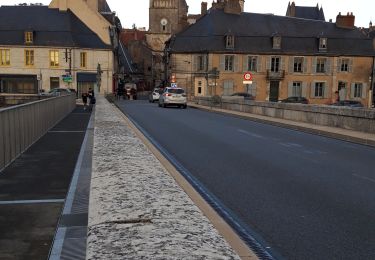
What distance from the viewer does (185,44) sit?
63.8 meters

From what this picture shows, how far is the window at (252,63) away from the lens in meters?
62.4

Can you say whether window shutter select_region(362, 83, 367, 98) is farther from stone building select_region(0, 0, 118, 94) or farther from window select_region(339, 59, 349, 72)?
stone building select_region(0, 0, 118, 94)

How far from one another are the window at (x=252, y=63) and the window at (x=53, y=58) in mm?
25179

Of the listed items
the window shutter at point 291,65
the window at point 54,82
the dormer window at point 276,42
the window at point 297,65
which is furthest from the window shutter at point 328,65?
the window at point 54,82

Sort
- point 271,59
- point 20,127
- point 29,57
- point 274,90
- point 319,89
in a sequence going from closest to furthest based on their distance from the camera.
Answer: point 20,127 < point 29,57 < point 271,59 < point 274,90 < point 319,89

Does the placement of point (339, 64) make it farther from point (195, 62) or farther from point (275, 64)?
point (195, 62)

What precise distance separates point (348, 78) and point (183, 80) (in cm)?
2261

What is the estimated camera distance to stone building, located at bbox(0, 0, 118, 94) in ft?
197

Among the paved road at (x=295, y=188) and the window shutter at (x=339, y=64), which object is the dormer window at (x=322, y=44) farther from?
the paved road at (x=295, y=188)

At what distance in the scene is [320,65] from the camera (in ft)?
208

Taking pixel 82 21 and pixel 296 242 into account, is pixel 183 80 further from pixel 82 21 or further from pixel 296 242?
pixel 296 242

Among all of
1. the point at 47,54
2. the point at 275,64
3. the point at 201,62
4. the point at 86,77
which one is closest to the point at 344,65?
the point at 275,64

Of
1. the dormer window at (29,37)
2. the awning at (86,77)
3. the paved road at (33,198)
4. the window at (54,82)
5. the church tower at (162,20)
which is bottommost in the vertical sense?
the paved road at (33,198)

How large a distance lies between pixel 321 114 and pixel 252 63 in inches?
1687
